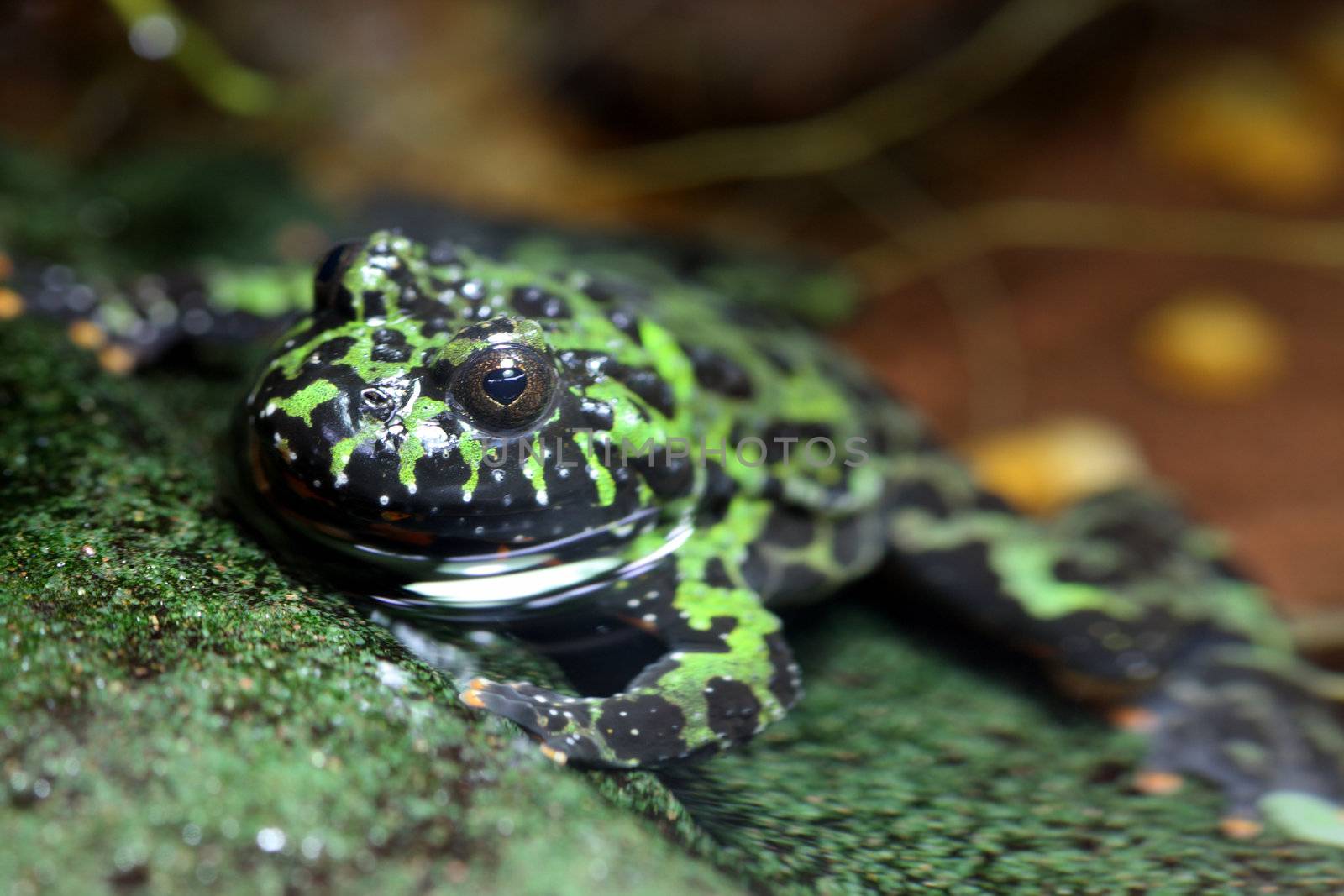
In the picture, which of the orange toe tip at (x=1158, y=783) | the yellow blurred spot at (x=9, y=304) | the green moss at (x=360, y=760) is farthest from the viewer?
the yellow blurred spot at (x=9, y=304)

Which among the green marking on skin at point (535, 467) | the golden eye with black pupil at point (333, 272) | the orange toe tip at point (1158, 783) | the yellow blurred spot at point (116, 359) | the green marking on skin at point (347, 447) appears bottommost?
the yellow blurred spot at point (116, 359)

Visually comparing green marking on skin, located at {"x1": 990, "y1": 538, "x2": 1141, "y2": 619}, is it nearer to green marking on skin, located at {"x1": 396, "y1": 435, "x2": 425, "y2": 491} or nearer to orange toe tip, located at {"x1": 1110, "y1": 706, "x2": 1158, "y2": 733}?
orange toe tip, located at {"x1": 1110, "y1": 706, "x2": 1158, "y2": 733}

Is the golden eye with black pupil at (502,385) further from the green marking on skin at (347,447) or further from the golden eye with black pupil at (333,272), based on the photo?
the golden eye with black pupil at (333,272)

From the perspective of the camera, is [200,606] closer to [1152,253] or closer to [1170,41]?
[1152,253]

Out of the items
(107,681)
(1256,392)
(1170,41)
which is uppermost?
(1170,41)

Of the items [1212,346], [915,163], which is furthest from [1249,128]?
[915,163]

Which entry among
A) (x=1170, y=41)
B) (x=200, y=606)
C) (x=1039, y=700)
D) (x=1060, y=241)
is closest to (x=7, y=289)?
(x=200, y=606)

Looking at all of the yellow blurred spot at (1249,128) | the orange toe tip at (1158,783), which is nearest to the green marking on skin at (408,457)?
the orange toe tip at (1158,783)

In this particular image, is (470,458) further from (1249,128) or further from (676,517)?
(1249,128)
